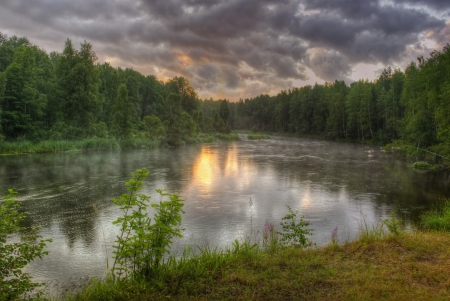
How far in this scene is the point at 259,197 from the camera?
16266 millimetres

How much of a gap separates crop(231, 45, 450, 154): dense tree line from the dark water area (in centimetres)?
572

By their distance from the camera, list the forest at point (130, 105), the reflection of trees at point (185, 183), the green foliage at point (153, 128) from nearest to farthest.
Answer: the reflection of trees at point (185, 183) < the forest at point (130, 105) < the green foliage at point (153, 128)

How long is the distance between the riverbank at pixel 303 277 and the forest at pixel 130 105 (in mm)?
17659

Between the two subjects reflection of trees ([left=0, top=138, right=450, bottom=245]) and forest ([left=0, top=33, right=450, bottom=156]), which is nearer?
reflection of trees ([left=0, top=138, right=450, bottom=245])

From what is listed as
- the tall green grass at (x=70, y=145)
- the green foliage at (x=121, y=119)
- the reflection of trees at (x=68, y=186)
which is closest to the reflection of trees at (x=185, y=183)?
the reflection of trees at (x=68, y=186)

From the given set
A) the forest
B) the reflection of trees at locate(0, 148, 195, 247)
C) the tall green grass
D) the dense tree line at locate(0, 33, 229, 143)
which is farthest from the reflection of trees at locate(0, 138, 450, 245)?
the dense tree line at locate(0, 33, 229, 143)

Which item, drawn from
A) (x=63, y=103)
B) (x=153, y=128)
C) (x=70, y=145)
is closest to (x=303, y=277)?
(x=70, y=145)

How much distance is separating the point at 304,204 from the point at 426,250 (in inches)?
331

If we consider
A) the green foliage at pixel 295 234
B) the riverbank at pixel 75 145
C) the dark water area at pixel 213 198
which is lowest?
the dark water area at pixel 213 198

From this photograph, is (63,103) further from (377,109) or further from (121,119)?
(377,109)

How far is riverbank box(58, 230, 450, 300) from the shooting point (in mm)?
4832

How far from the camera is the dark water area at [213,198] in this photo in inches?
389

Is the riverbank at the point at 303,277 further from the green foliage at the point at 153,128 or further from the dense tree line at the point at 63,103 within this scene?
the green foliage at the point at 153,128

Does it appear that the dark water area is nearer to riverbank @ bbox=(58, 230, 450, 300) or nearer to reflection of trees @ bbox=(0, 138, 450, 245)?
reflection of trees @ bbox=(0, 138, 450, 245)
